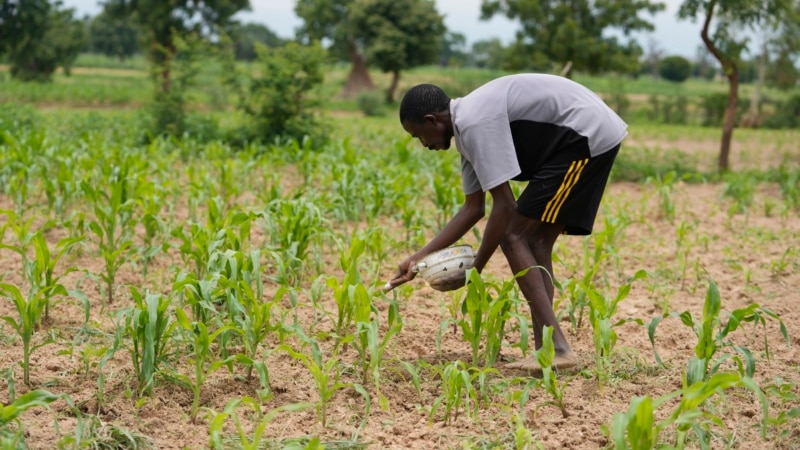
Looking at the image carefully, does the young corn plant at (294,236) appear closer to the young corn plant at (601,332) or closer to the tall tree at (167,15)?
the young corn plant at (601,332)

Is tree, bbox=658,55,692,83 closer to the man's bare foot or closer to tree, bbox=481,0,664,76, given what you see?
tree, bbox=481,0,664,76

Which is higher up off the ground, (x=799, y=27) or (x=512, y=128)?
(x=799, y=27)

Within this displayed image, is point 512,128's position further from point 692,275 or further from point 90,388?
point 692,275

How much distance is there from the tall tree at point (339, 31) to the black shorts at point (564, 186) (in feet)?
114

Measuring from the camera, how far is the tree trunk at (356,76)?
132ft

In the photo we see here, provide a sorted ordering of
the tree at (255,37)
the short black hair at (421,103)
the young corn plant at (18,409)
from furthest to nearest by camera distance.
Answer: the tree at (255,37) → the short black hair at (421,103) → the young corn plant at (18,409)

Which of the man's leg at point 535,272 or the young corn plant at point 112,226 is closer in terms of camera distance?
the man's leg at point 535,272

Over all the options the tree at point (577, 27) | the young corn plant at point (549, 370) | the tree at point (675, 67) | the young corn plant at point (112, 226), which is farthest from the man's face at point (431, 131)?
the tree at point (675, 67)

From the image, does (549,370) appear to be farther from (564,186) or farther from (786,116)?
(786,116)

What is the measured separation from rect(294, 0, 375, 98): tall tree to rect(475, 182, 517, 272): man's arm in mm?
34843

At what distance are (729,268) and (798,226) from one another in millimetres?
2194

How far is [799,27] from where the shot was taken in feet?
99.3

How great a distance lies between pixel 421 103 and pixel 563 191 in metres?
0.74

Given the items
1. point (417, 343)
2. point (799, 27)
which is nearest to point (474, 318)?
point (417, 343)
